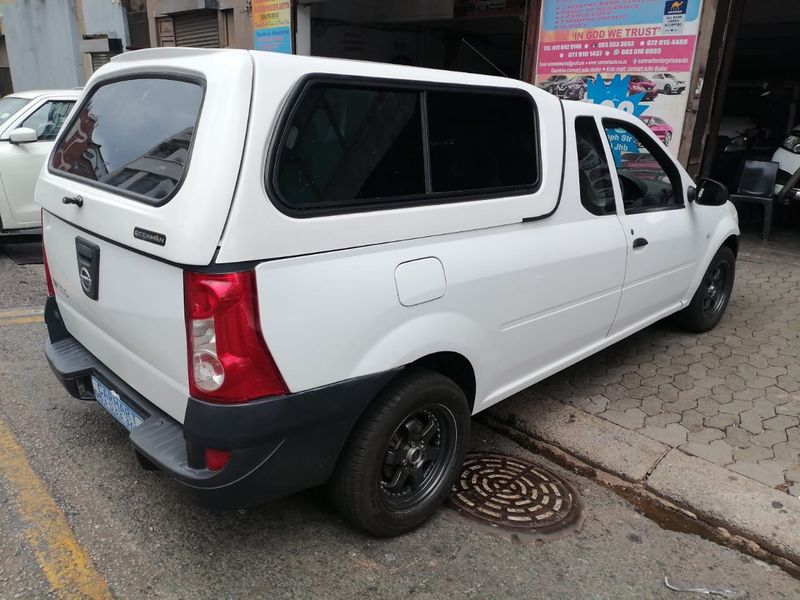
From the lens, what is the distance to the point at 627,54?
21.7 feet

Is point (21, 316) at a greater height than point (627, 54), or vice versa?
point (627, 54)

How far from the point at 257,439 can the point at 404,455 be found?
0.76 m

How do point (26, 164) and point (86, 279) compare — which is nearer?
point (86, 279)

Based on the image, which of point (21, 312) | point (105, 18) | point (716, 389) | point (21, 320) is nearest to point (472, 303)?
point (716, 389)

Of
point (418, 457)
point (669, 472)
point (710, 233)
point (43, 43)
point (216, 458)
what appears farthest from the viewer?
point (43, 43)

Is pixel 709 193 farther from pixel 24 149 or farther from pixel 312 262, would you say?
pixel 24 149

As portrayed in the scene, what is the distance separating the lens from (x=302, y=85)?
2.14 m

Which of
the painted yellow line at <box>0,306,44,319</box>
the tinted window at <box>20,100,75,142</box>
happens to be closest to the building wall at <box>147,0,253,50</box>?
the tinted window at <box>20,100,75,142</box>

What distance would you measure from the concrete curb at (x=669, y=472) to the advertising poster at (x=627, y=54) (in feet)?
13.8

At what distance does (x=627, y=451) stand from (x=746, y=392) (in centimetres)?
122

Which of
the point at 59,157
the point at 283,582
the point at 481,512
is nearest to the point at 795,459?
the point at 481,512


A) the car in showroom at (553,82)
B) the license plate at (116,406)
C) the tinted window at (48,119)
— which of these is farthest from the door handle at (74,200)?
the car in showroom at (553,82)

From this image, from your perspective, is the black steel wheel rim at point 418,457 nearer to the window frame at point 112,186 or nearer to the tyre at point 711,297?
the window frame at point 112,186

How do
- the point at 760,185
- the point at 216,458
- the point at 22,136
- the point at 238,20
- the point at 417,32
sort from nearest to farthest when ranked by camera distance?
the point at 216,458, the point at 22,136, the point at 760,185, the point at 238,20, the point at 417,32
